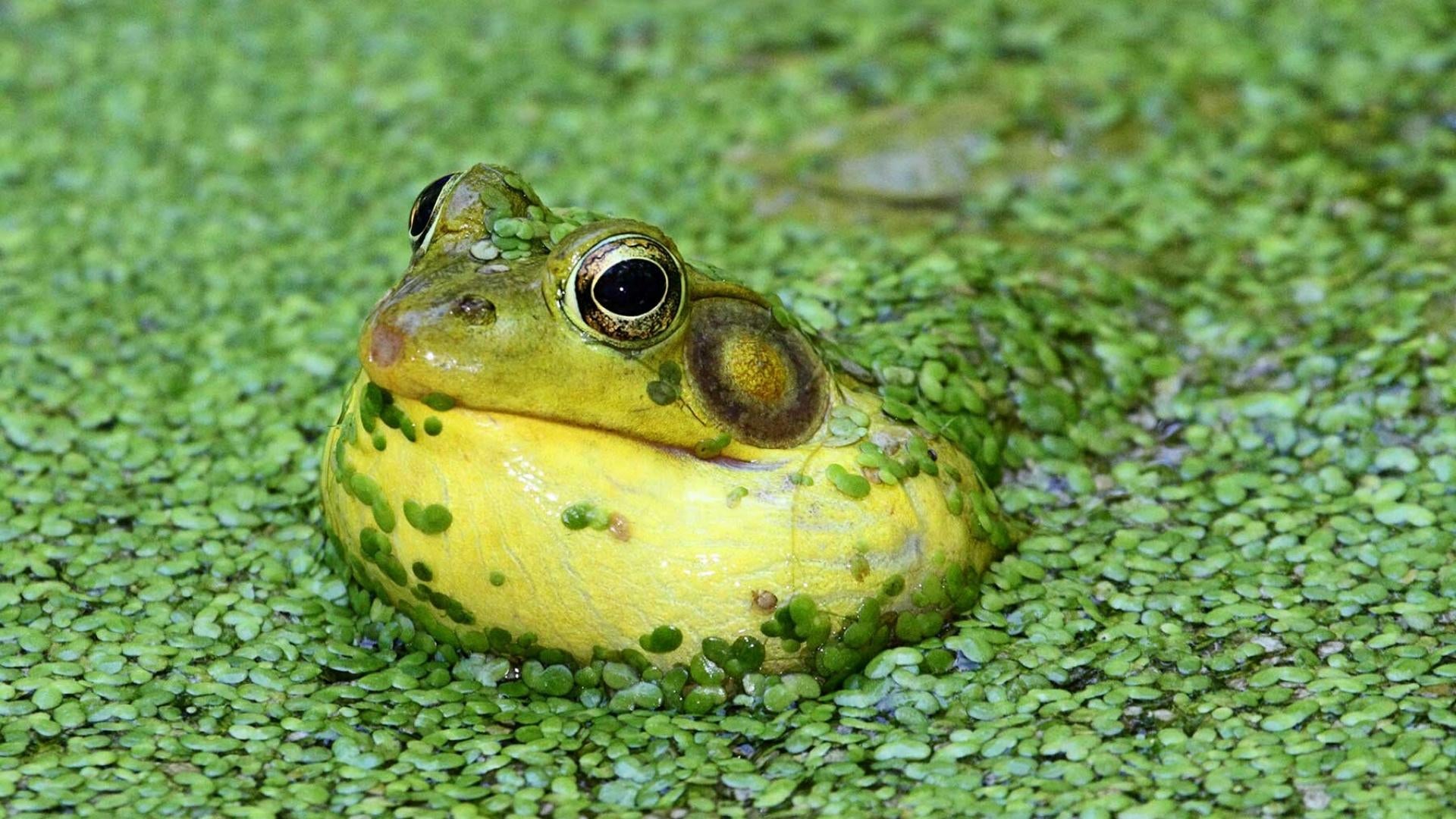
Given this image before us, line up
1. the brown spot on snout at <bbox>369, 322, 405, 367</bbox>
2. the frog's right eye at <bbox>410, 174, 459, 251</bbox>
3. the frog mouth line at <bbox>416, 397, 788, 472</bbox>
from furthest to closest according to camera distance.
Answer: the frog's right eye at <bbox>410, 174, 459, 251</bbox> < the frog mouth line at <bbox>416, 397, 788, 472</bbox> < the brown spot on snout at <bbox>369, 322, 405, 367</bbox>

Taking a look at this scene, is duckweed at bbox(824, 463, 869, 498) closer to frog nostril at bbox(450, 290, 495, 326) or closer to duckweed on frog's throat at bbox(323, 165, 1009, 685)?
duckweed on frog's throat at bbox(323, 165, 1009, 685)

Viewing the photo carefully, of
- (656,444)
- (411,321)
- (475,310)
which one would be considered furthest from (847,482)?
(411,321)

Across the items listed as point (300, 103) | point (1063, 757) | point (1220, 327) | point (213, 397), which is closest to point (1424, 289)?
point (1220, 327)

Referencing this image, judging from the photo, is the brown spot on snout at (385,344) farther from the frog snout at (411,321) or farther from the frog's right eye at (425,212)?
the frog's right eye at (425,212)

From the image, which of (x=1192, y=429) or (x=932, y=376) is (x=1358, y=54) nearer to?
(x=1192, y=429)

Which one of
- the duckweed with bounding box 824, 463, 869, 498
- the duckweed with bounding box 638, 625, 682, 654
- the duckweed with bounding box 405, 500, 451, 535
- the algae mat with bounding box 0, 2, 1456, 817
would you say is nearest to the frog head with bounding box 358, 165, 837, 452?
the duckweed with bounding box 824, 463, 869, 498

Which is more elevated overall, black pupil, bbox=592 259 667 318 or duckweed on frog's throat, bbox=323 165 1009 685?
black pupil, bbox=592 259 667 318

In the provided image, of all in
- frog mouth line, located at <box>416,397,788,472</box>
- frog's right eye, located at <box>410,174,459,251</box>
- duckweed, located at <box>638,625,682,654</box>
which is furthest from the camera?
frog's right eye, located at <box>410,174,459,251</box>
